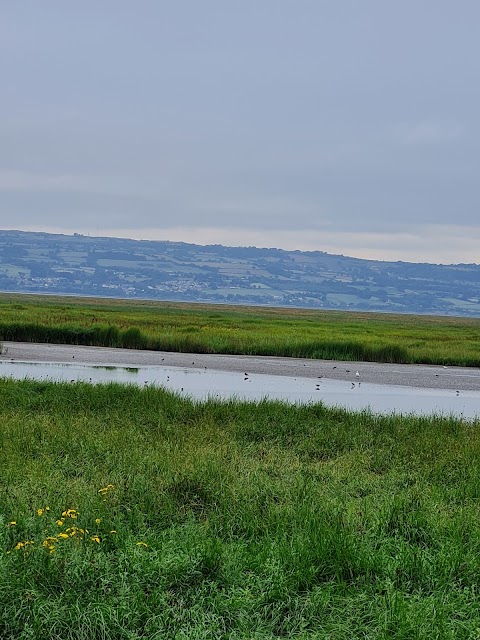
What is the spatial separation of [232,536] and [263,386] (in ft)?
60.0

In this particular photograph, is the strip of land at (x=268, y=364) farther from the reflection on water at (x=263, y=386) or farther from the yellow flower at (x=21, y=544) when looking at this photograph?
the yellow flower at (x=21, y=544)

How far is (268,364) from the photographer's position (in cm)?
3603

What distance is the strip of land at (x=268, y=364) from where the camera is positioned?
32.1 m

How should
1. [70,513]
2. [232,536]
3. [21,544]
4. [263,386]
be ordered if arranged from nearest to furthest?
1. [21,544]
2. [70,513]
3. [232,536]
4. [263,386]

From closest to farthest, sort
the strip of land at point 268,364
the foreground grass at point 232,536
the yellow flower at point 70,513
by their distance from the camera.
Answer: the foreground grass at point 232,536, the yellow flower at point 70,513, the strip of land at point 268,364

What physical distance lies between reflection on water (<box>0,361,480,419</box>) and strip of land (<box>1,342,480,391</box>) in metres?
1.80

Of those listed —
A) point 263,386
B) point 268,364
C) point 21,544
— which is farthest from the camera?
point 268,364

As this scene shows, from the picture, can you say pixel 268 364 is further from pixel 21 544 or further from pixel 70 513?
pixel 21 544

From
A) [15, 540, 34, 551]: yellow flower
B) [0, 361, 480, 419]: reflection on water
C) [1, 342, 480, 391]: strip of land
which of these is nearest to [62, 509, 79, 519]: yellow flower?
[15, 540, 34, 551]: yellow flower

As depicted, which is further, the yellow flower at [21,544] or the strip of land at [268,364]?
the strip of land at [268,364]

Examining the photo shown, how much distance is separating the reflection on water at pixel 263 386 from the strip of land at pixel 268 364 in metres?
1.80

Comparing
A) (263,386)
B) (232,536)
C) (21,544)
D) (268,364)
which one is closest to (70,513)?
(21,544)

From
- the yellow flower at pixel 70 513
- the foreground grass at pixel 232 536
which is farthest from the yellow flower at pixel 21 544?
the yellow flower at pixel 70 513

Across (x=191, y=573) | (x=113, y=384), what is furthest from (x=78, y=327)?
(x=191, y=573)
